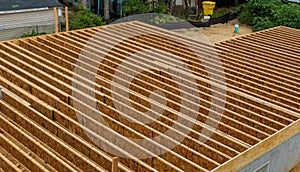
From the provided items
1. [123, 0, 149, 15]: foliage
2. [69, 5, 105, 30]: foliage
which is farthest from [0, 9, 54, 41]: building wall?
[123, 0, 149, 15]: foliage

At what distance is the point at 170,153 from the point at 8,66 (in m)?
4.94

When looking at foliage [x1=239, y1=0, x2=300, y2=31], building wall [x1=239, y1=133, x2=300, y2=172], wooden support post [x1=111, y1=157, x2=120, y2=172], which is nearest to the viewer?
wooden support post [x1=111, y1=157, x2=120, y2=172]

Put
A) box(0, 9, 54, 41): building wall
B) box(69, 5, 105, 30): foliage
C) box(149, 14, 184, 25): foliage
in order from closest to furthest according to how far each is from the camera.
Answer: box(0, 9, 54, 41): building wall < box(69, 5, 105, 30): foliage < box(149, 14, 184, 25): foliage

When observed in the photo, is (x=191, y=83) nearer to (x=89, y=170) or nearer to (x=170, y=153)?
(x=170, y=153)

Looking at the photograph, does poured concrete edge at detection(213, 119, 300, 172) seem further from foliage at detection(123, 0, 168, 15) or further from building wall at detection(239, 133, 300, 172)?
foliage at detection(123, 0, 168, 15)

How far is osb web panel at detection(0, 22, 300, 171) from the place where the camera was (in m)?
6.61

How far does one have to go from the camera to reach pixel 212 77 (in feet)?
32.2

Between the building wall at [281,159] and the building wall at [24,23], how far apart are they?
1190cm

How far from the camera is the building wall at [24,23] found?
53.6 feet

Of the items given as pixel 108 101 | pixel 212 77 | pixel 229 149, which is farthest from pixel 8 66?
pixel 229 149

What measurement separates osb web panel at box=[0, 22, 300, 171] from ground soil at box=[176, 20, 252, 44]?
7.37 meters

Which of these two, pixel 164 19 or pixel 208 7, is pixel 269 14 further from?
pixel 164 19

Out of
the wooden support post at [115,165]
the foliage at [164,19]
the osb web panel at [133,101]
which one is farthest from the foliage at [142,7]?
the wooden support post at [115,165]

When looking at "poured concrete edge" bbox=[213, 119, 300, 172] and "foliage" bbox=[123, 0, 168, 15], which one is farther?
"foliage" bbox=[123, 0, 168, 15]
